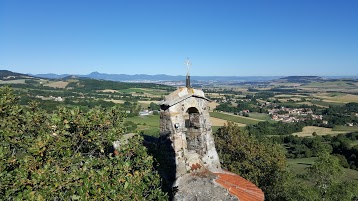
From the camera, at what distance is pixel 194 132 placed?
599 inches

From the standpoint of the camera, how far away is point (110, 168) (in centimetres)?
897

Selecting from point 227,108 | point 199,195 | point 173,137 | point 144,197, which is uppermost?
point 173,137

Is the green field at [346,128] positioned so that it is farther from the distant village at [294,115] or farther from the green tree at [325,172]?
the green tree at [325,172]

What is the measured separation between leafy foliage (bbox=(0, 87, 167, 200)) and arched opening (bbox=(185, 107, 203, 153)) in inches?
175

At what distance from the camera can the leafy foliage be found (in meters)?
7.60

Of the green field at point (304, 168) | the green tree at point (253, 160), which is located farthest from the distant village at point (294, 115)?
the green tree at point (253, 160)

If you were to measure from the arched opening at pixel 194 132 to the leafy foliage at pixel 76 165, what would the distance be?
4.44 metres

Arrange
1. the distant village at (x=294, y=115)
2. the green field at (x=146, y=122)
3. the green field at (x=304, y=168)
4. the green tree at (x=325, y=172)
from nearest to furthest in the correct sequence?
the green tree at (x=325, y=172) → the green field at (x=304, y=168) → the green field at (x=146, y=122) → the distant village at (x=294, y=115)

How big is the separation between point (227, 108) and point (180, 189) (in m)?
98.4

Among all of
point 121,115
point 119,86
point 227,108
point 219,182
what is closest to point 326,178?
point 219,182

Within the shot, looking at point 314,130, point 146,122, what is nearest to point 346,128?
point 314,130

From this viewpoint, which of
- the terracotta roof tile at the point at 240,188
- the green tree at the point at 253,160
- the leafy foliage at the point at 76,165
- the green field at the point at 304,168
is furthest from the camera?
the green field at the point at 304,168

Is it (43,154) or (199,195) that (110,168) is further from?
(199,195)

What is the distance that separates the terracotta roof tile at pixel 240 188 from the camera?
12656mm
